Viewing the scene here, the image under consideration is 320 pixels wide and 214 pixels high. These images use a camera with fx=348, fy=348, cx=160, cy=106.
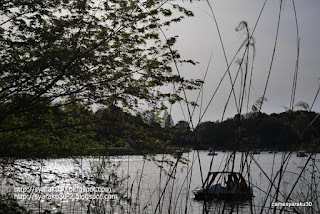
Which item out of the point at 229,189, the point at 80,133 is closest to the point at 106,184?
the point at 80,133

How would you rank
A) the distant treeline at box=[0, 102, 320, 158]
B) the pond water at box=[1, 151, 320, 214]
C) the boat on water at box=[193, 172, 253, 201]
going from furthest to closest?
the distant treeline at box=[0, 102, 320, 158] → the pond water at box=[1, 151, 320, 214] → the boat on water at box=[193, 172, 253, 201]

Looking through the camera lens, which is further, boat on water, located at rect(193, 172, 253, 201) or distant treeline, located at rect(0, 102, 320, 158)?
distant treeline, located at rect(0, 102, 320, 158)

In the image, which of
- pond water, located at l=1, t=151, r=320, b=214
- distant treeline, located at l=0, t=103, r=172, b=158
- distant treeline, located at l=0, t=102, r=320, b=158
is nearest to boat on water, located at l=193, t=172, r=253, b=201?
pond water, located at l=1, t=151, r=320, b=214

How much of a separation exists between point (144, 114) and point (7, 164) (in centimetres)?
253

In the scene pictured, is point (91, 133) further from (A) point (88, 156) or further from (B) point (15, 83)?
(B) point (15, 83)

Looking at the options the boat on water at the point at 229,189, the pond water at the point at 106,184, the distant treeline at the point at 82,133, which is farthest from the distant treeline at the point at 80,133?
the boat on water at the point at 229,189

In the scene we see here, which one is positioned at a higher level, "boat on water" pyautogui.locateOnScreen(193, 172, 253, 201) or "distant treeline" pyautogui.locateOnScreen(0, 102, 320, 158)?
"distant treeline" pyautogui.locateOnScreen(0, 102, 320, 158)

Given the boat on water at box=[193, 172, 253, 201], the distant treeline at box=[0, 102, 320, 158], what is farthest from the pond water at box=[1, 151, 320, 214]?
the distant treeline at box=[0, 102, 320, 158]

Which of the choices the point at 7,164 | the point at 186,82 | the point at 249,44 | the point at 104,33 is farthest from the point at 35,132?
the point at 249,44

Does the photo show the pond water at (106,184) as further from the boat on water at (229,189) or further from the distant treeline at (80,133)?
the distant treeline at (80,133)

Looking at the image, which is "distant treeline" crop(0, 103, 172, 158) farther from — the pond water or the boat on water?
the boat on water

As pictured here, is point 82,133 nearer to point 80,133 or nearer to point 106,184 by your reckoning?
point 80,133

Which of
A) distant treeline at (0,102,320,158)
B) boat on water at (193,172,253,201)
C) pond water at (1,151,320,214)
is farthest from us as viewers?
distant treeline at (0,102,320,158)

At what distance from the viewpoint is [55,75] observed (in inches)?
216
